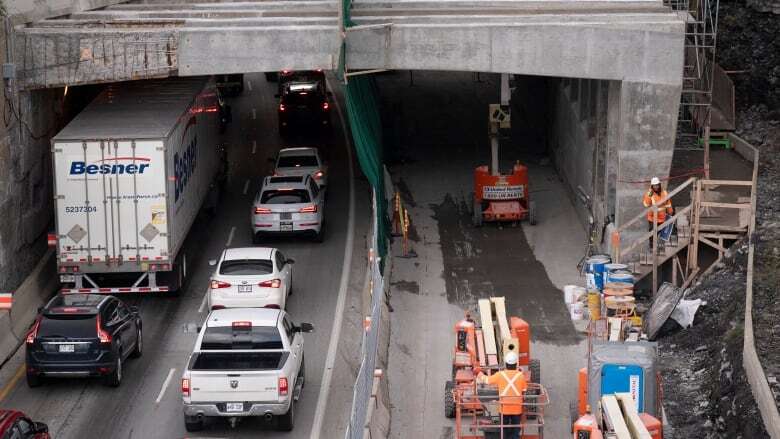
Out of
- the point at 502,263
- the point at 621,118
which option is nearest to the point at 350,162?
the point at 502,263

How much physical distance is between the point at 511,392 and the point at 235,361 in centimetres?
446

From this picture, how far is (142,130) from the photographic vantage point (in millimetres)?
27609

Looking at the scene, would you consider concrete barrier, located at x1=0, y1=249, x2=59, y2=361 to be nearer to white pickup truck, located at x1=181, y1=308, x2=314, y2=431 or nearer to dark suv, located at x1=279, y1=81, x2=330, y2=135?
white pickup truck, located at x1=181, y1=308, x2=314, y2=431

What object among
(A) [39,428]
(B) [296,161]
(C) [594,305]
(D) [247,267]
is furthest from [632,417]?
(B) [296,161]

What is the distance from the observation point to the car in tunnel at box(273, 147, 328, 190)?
3591cm

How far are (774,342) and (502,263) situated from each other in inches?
354

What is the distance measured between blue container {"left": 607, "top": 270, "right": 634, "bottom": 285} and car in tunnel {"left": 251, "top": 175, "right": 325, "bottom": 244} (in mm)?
9172

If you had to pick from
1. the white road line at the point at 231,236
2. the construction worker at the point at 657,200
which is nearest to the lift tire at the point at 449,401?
the construction worker at the point at 657,200

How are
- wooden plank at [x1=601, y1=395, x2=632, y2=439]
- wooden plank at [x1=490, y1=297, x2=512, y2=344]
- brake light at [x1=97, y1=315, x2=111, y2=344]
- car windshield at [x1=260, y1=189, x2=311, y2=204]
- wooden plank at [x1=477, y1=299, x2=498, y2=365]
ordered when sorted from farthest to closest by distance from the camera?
car windshield at [x1=260, y1=189, x2=311, y2=204], brake light at [x1=97, y1=315, x2=111, y2=344], wooden plank at [x1=490, y1=297, x2=512, y2=344], wooden plank at [x1=477, y1=299, x2=498, y2=365], wooden plank at [x1=601, y1=395, x2=632, y2=439]

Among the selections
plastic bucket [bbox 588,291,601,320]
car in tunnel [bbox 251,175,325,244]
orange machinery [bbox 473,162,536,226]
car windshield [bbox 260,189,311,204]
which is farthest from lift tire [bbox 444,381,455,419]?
orange machinery [bbox 473,162,536,226]

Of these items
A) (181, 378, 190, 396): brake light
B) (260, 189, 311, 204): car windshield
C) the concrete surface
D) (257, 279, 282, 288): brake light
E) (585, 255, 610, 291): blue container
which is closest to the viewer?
(181, 378, 190, 396): brake light

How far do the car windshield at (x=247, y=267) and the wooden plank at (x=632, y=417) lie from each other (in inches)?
386

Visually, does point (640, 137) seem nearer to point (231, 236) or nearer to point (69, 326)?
point (231, 236)

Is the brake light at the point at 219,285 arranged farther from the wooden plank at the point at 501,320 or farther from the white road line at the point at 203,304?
the wooden plank at the point at 501,320
